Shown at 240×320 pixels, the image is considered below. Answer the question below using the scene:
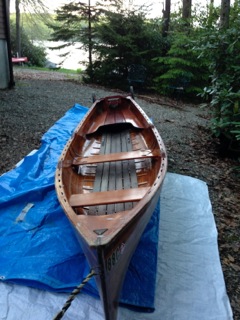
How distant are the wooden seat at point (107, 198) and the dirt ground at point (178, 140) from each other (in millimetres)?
1118

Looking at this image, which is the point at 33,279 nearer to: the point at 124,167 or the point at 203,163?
the point at 124,167

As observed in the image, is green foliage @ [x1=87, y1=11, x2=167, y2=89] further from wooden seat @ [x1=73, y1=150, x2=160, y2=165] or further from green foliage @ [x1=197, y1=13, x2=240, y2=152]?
wooden seat @ [x1=73, y1=150, x2=160, y2=165]

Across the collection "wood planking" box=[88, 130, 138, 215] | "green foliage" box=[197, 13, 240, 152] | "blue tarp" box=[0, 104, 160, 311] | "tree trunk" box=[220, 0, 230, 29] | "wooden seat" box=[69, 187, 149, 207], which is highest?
"tree trunk" box=[220, 0, 230, 29]

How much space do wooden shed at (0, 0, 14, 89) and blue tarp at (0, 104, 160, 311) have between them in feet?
18.0

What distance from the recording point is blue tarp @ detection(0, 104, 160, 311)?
2.16m

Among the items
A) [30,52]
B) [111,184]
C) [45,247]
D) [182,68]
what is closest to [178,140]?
[111,184]

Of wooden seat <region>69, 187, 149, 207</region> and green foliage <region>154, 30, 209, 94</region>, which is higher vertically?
green foliage <region>154, 30, 209, 94</region>

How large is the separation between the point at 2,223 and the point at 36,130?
2.97 metres

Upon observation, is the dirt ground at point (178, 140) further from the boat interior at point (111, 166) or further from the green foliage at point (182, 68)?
the green foliage at point (182, 68)

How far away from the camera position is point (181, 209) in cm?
337

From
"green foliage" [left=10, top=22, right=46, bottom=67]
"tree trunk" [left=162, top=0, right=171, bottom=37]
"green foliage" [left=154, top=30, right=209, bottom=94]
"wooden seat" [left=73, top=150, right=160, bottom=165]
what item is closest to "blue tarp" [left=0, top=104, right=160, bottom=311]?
"wooden seat" [left=73, top=150, right=160, bottom=165]

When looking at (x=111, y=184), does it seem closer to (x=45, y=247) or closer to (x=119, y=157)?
(x=119, y=157)

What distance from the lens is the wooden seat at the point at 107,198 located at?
226 cm

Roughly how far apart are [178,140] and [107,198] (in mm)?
3724
